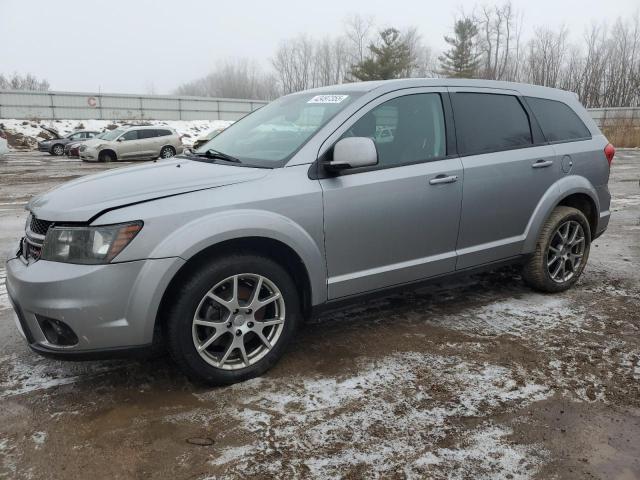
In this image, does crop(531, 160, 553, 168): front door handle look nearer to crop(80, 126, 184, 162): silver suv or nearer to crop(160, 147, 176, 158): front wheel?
crop(80, 126, 184, 162): silver suv

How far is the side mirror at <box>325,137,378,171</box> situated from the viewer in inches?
122

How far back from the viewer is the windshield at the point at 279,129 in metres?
3.34

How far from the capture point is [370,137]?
343 centimetres

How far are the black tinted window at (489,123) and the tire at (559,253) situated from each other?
0.75 metres

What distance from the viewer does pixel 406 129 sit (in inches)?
142

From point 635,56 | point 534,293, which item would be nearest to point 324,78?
point 635,56

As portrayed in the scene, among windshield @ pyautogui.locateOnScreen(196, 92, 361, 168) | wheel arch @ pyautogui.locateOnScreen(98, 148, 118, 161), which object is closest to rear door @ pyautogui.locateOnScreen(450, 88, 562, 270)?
windshield @ pyautogui.locateOnScreen(196, 92, 361, 168)

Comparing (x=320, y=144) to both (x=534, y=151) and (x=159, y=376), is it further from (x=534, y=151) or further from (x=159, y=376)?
(x=534, y=151)

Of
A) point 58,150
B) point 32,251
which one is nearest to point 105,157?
point 58,150

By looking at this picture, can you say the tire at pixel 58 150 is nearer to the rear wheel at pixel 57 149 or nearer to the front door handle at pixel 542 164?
the rear wheel at pixel 57 149

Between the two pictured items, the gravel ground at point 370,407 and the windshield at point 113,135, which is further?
the windshield at point 113,135

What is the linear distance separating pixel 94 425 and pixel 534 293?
3.71 metres

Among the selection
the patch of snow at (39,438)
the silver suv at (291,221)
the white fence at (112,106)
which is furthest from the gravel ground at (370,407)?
the white fence at (112,106)

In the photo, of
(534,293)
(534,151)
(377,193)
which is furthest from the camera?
(534,293)
